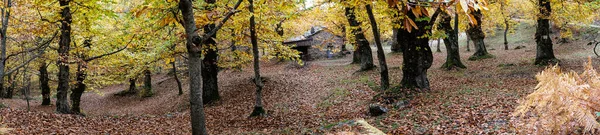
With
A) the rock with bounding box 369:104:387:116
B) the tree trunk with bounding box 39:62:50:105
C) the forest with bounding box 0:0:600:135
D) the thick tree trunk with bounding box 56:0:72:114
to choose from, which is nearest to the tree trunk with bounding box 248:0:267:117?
the forest with bounding box 0:0:600:135

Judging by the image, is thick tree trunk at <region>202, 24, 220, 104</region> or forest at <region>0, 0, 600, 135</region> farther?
thick tree trunk at <region>202, 24, 220, 104</region>

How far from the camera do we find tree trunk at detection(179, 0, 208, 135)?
222 inches

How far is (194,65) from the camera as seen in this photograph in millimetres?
5926

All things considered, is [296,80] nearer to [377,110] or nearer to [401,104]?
[401,104]

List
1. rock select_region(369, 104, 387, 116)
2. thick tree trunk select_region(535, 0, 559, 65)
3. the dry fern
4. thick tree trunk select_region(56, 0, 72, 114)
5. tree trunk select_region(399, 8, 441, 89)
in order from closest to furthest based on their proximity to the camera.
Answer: the dry fern
rock select_region(369, 104, 387, 116)
tree trunk select_region(399, 8, 441, 89)
thick tree trunk select_region(56, 0, 72, 114)
thick tree trunk select_region(535, 0, 559, 65)

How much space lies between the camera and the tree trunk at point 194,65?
5.65 m

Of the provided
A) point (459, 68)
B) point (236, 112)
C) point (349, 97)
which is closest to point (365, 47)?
point (459, 68)

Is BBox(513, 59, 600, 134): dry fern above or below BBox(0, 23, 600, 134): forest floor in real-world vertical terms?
above

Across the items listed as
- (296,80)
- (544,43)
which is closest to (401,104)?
(544,43)

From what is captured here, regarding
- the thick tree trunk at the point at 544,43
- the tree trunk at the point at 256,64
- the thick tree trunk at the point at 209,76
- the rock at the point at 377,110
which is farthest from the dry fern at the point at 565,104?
the thick tree trunk at the point at 544,43

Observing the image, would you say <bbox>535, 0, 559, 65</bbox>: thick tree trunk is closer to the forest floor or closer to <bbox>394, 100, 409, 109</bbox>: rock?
the forest floor

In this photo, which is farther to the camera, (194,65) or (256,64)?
(256,64)

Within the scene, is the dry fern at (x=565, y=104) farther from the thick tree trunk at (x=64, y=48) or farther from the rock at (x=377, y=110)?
Result: the thick tree trunk at (x=64, y=48)

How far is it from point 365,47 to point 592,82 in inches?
717
